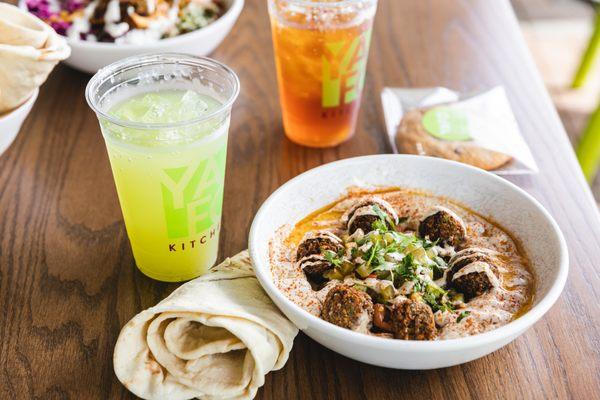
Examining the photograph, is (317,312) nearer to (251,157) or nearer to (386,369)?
(386,369)

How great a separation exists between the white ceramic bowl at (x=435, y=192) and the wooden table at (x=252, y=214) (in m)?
0.12

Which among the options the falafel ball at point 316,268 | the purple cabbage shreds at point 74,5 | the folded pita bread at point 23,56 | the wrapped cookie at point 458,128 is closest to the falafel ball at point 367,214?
the falafel ball at point 316,268

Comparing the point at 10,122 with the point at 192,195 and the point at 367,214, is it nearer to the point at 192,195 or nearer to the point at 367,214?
the point at 192,195

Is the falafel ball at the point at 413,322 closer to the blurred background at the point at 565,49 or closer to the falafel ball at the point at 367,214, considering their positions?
the falafel ball at the point at 367,214

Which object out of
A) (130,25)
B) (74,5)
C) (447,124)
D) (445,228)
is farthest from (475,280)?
(74,5)

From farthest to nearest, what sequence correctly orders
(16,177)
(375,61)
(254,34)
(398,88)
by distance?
(254,34)
(375,61)
(398,88)
(16,177)

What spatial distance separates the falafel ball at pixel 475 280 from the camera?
1.18 meters

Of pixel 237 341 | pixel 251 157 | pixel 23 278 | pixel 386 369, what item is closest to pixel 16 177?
pixel 23 278

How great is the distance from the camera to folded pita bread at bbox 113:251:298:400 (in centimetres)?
110

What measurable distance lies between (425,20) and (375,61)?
1.12ft

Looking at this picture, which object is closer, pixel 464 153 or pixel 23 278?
pixel 23 278

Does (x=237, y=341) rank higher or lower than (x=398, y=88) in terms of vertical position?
higher

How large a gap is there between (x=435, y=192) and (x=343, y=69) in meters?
0.41

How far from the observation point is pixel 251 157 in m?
1.76
